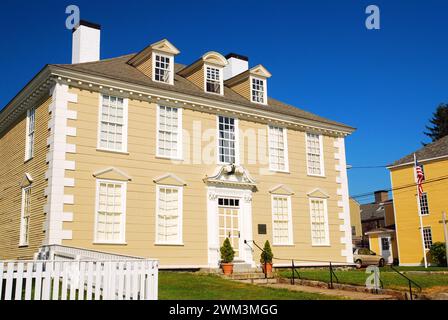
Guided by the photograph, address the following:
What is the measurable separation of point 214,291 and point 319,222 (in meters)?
10.9

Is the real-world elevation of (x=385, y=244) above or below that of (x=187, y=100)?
below

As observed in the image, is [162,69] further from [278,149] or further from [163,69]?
[278,149]

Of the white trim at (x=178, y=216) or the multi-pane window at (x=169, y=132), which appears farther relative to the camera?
the multi-pane window at (x=169, y=132)

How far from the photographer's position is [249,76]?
928 inches

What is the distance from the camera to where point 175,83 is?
21.3 m

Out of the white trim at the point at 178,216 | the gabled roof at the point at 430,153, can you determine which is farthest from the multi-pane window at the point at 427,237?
the white trim at the point at 178,216

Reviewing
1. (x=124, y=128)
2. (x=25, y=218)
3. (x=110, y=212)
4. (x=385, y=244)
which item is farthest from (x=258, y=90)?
(x=385, y=244)

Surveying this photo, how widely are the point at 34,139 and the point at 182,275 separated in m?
7.76

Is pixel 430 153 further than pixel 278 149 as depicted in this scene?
Yes

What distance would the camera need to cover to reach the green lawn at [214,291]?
12688 millimetres

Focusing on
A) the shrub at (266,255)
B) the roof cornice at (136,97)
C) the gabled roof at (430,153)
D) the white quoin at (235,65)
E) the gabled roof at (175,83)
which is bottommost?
the shrub at (266,255)

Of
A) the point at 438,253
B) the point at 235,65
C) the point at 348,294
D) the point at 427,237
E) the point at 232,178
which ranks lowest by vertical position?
the point at 348,294

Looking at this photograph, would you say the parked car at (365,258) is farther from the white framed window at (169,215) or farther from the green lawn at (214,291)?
the green lawn at (214,291)

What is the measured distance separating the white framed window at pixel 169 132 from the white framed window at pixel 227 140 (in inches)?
76.7
